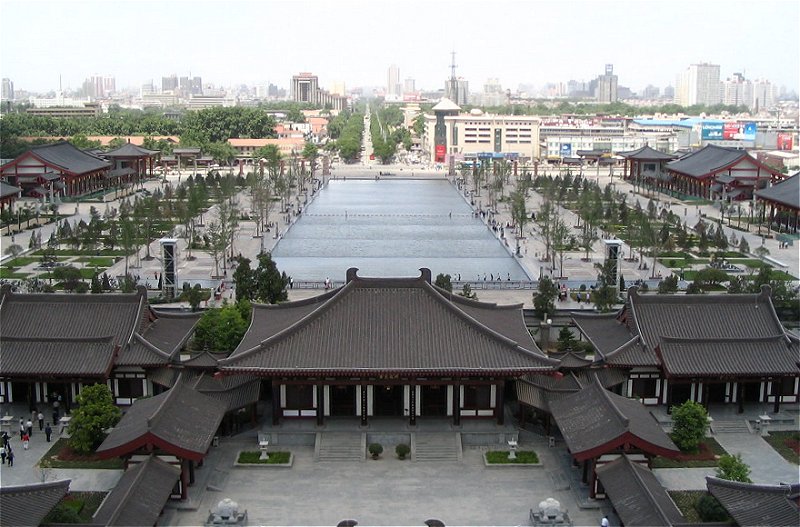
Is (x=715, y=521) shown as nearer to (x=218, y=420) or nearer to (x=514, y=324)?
(x=514, y=324)

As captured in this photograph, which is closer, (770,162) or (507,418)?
(507,418)

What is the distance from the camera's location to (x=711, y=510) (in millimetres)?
17891

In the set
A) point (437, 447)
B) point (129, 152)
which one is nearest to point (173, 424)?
point (437, 447)

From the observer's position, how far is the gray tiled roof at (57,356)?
23.3 metres

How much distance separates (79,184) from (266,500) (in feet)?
179

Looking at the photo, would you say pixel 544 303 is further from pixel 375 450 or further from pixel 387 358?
pixel 375 450

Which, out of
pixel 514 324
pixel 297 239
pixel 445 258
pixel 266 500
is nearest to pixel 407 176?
pixel 297 239

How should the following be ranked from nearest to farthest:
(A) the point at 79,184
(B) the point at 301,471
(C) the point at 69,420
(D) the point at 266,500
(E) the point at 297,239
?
(D) the point at 266,500
(B) the point at 301,471
(C) the point at 69,420
(E) the point at 297,239
(A) the point at 79,184

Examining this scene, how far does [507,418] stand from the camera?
2350cm

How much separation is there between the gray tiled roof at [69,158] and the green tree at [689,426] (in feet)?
179

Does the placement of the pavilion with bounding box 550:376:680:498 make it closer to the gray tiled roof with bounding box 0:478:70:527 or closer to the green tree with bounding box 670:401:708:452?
the green tree with bounding box 670:401:708:452

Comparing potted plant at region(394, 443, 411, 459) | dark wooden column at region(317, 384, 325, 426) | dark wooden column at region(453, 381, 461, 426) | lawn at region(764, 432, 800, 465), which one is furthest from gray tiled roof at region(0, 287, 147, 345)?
lawn at region(764, 432, 800, 465)

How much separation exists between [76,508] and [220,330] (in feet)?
28.6

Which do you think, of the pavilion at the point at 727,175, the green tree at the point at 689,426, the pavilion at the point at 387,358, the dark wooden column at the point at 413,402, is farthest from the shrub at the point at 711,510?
the pavilion at the point at 727,175
